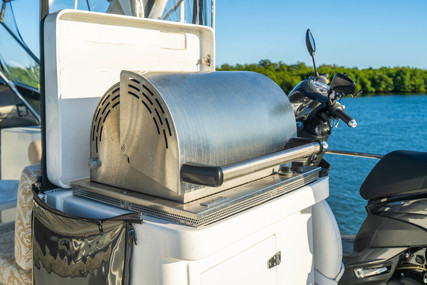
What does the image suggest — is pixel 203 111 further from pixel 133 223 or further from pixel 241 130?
pixel 133 223

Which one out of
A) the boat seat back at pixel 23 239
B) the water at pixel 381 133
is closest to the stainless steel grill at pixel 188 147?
the boat seat back at pixel 23 239

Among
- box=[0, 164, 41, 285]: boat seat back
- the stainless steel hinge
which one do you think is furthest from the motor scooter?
box=[0, 164, 41, 285]: boat seat back

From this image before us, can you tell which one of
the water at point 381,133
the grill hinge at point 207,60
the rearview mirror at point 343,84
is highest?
the grill hinge at point 207,60

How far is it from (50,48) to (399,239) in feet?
5.57

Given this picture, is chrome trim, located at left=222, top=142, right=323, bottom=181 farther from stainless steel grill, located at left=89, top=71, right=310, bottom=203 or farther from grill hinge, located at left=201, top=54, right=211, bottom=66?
grill hinge, located at left=201, top=54, right=211, bottom=66

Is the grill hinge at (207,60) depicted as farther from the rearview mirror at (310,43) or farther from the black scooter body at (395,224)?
the black scooter body at (395,224)

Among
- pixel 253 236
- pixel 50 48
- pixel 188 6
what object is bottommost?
pixel 253 236

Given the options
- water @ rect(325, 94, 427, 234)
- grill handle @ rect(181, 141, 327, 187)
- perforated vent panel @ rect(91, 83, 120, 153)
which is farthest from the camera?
water @ rect(325, 94, 427, 234)

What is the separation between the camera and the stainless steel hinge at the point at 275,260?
1.40 m

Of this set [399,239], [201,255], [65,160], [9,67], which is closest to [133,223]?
[201,255]

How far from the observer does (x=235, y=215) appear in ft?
4.06

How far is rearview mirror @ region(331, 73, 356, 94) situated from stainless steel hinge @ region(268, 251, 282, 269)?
85 cm

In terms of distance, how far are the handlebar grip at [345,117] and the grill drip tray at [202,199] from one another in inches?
13.9

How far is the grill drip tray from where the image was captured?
118cm
